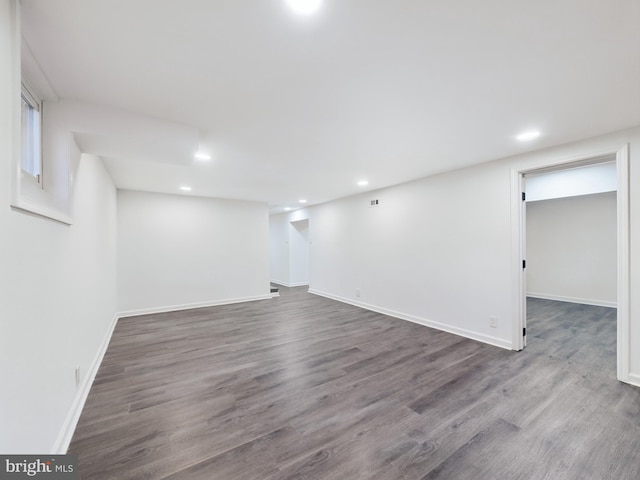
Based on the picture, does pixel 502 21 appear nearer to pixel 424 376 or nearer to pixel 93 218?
pixel 424 376

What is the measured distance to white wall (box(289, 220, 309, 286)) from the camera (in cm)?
825

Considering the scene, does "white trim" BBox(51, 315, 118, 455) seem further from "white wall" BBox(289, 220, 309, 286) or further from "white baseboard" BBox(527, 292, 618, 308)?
"white baseboard" BBox(527, 292, 618, 308)

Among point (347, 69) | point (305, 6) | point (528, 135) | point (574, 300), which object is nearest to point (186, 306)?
point (347, 69)

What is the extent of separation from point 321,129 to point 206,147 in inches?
52.4

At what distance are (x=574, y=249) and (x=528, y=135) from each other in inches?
193

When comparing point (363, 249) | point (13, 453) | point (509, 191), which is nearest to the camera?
point (13, 453)

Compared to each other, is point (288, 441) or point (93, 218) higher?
point (93, 218)

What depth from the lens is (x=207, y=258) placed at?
19.1 feet

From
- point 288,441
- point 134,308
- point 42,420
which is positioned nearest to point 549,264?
point 288,441

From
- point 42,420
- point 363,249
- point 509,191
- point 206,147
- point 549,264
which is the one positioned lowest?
point 42,420

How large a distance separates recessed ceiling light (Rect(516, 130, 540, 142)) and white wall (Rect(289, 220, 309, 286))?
605 centimetres

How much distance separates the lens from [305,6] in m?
1.17

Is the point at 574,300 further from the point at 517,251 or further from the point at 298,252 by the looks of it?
the point at 298,252

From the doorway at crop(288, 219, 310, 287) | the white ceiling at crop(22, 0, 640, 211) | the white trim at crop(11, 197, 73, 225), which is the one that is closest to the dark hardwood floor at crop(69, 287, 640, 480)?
the white trim at crop(11, 197, 73, 225)
